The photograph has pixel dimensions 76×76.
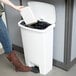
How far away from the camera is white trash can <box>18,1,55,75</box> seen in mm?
2162

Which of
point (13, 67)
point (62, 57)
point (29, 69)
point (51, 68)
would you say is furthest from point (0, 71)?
point (62, 57)


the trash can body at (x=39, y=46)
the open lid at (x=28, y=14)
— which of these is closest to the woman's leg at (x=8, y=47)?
the trash can body at (x=39, y=46)

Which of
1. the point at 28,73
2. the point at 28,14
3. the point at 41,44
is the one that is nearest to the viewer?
the point at 28,14

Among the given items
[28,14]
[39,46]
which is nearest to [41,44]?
[39,46]

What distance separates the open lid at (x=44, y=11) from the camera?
87.0 inches

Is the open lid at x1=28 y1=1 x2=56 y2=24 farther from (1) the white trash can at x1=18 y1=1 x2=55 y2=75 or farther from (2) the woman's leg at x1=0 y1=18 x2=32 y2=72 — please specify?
(2) the woman's leg at x1=0 y1=18 x2=32 y2=72

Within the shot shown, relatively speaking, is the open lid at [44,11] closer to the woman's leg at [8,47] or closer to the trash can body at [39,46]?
the trash can body at [39,46]

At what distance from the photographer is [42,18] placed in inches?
91.6

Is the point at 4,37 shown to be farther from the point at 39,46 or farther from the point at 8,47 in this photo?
the point at 39,46

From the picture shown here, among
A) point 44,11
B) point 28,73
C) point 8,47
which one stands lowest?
point 28,73

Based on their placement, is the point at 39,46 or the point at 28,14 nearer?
the point at 28,14

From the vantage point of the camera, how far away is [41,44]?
86.1 inches

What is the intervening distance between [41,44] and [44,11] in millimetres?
380

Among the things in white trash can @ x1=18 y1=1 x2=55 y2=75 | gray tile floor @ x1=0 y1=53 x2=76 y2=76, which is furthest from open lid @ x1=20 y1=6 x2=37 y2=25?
gray tile floor @ x1=0 y1=53 x2=76 y2=76
